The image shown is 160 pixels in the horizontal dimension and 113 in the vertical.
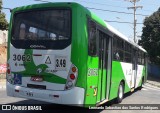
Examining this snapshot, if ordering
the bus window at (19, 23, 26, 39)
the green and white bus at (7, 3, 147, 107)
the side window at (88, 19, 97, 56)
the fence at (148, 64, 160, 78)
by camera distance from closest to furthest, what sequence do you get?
the green and white bus at (7, 3, 147, 107), the side window at (88, 19, 97, 56), the bus window at (19, 23, 26, 39), the fence at (148, 64, 160, 78)

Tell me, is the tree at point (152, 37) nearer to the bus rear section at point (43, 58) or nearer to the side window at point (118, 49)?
the side window at point (118, 49)

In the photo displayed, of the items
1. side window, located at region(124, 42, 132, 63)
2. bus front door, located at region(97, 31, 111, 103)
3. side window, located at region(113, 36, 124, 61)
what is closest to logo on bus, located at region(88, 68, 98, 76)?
bus front door, located at region(97, 31, 111, 103)

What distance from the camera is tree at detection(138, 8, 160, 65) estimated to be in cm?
4156

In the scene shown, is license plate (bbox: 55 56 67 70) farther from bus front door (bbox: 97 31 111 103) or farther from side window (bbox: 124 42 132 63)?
side window (bbox: 124 42 132 63)

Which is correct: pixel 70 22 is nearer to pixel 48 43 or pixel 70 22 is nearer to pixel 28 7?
pixel 48 43

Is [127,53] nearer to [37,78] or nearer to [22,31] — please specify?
[22,31]

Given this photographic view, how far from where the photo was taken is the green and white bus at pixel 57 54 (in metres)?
8.39

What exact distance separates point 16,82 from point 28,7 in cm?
233

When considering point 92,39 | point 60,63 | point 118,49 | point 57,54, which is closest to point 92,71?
point 92,39

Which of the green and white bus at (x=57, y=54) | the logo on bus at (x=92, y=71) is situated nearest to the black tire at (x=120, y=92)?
the green and white bus at (x=57, y=54)

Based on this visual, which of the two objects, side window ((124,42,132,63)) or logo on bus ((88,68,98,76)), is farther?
side window ((124,42,132,63))

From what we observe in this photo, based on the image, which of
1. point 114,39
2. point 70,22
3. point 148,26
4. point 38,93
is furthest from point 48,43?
point 148,26

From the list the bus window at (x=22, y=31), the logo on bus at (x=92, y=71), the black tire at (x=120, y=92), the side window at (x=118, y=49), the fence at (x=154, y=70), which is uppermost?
the bus window at (x=22, y=31)

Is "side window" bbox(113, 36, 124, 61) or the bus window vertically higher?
the bus window
